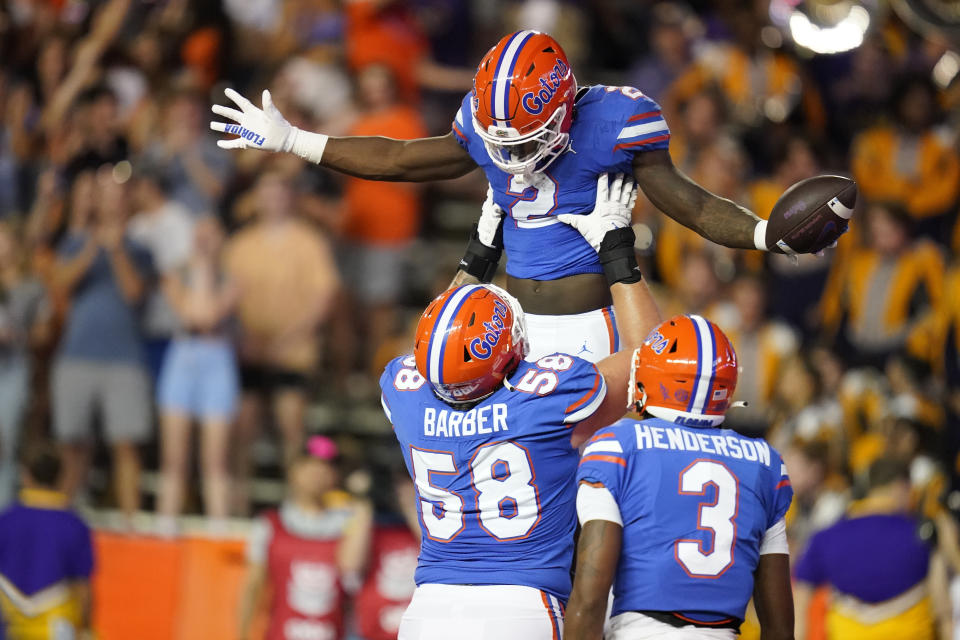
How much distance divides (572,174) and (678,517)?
1.50m

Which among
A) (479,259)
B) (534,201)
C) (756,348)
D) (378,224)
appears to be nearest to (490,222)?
(479,259)

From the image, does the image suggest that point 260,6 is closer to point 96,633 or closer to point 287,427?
point 287,427

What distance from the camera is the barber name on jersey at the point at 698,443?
470 cm

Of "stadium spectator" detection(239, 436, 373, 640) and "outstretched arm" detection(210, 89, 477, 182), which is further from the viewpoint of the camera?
"stadium spectator" detection(239, 436, 373, 640)

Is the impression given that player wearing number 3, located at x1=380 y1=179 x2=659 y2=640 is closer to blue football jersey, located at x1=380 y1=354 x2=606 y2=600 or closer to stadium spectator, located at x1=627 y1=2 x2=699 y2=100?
blue football jersey, located at x1=380 y1=354 x2=606 y2=600

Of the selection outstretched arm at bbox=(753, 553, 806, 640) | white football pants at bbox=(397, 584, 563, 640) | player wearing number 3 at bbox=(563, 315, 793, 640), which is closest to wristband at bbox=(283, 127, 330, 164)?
player wearing number 3 at bbox=(563, 315, 793, 640)

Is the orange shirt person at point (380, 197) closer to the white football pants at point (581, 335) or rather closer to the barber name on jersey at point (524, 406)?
the white football pants at point (581, 335)

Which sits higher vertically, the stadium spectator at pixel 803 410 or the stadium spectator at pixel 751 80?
the stadium spectator at pixel 751 80

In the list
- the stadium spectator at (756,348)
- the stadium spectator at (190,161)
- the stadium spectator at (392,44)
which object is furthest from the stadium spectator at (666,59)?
the stadium spectator at (190,161)

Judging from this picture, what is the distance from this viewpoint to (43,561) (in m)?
8.48

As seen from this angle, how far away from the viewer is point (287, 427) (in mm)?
10930

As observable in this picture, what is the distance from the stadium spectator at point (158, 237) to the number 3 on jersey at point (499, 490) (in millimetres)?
6383

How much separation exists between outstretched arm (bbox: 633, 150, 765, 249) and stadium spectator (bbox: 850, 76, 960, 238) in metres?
5.80

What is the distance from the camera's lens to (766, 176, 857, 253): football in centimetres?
487
